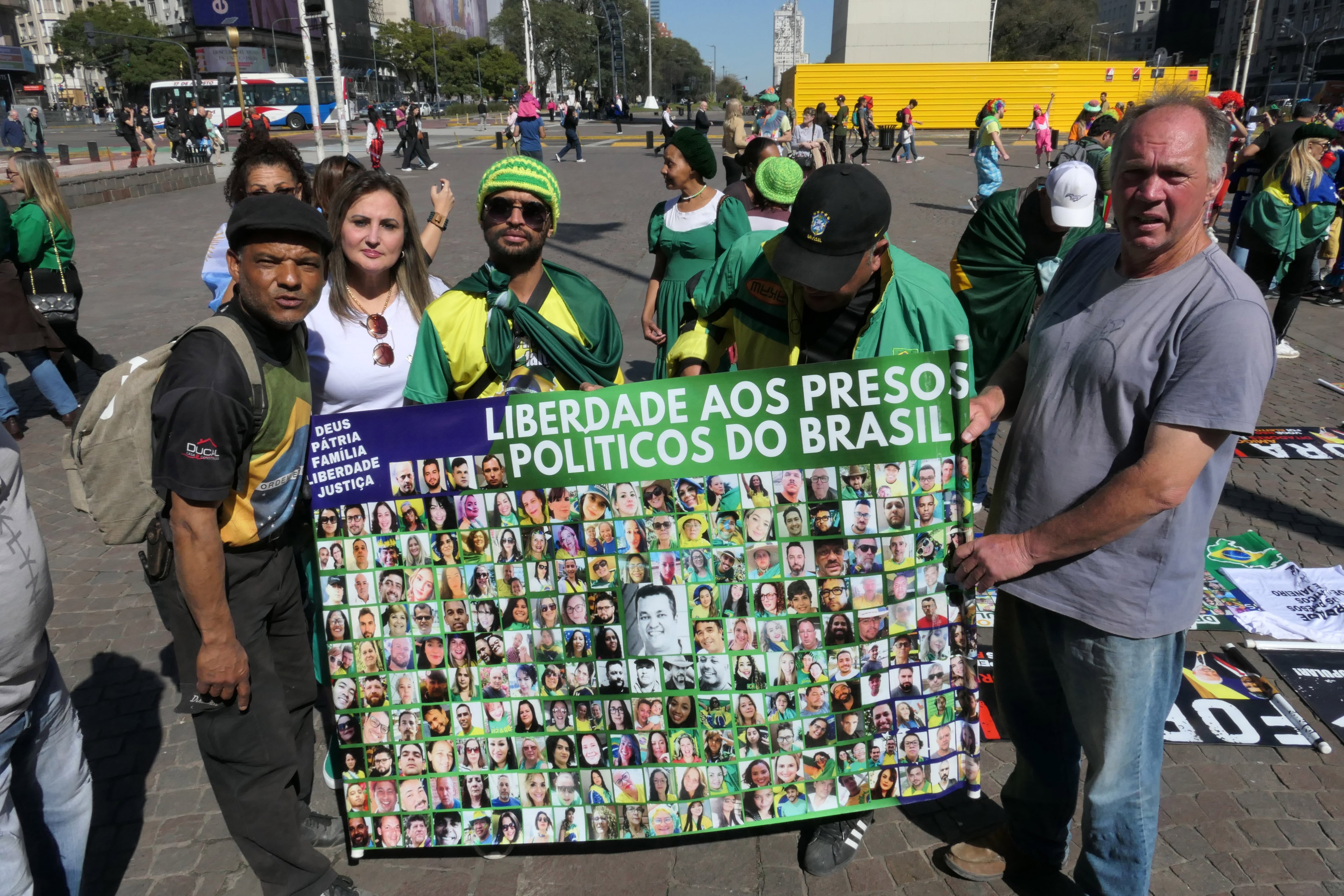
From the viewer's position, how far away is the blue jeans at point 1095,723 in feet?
7.15

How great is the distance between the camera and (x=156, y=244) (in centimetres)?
1465

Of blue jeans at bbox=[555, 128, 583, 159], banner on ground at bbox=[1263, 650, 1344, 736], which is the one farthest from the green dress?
blue jeans at bbox=[555, 128, 583, 159]

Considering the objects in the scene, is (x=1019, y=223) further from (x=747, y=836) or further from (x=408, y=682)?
(x=408, y=682)

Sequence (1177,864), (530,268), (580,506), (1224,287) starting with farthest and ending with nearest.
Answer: (530,268) < (1177,864) < (580,506) < (1224,287)

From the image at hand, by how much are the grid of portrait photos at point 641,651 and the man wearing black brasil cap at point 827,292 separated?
46cm

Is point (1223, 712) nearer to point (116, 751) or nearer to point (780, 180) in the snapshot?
point (780, 180)

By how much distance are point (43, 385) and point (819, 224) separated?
6737 millimetres

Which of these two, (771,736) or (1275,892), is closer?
(771,736)

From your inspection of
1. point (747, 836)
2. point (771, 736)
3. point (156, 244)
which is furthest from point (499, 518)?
point (156, 244)

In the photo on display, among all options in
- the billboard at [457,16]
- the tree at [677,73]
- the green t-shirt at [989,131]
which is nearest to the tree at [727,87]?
the tree at [677,73]

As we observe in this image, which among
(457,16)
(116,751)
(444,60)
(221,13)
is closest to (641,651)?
(116,751)

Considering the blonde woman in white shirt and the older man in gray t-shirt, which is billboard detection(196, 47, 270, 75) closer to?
the blonde woman in white shirt

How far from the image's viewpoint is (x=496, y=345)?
2.82 metres

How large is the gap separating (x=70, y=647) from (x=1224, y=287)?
480 cm
